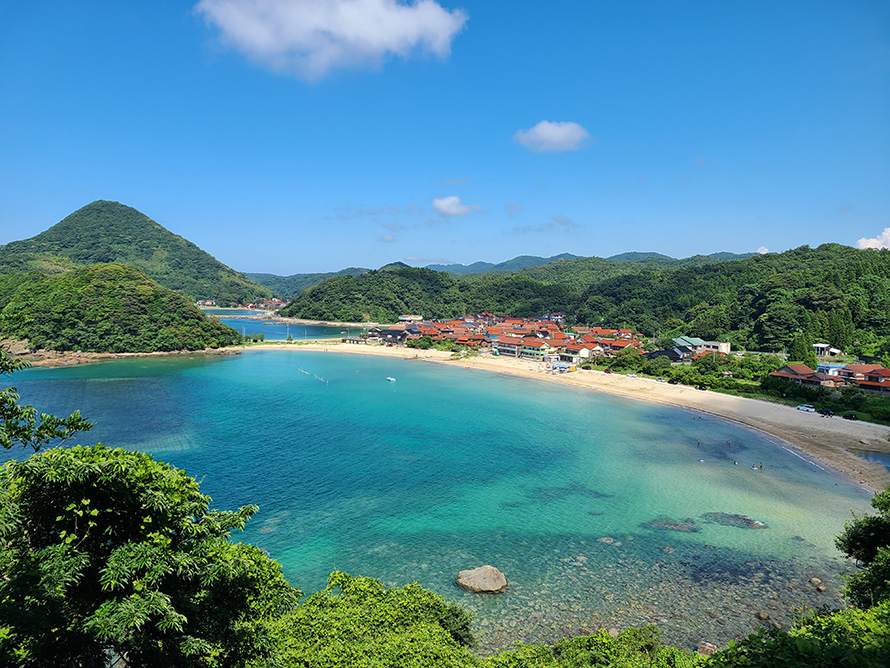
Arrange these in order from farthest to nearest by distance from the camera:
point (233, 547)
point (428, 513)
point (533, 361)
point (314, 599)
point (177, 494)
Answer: point (533, 361) → point (428, 513) → point (314, 599) → point (233, 547) → point (177, 494)

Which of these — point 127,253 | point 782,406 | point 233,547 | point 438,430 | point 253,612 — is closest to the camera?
point 253,612

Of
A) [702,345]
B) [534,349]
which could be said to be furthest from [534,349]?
[702,345]

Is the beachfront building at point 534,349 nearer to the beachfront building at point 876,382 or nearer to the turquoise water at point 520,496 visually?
the turquoise water at point 520,496

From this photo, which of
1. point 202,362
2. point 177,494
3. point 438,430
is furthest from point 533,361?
point 177,494

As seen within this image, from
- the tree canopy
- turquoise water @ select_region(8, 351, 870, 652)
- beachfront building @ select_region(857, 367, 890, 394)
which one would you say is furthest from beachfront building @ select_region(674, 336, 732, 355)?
the tree canopy

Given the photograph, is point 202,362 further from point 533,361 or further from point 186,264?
point 186,264

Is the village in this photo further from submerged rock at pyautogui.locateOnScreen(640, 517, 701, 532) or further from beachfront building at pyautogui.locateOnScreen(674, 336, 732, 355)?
submerged rock at pyautogui.locateOnScreen(640, 517, 701, 532)

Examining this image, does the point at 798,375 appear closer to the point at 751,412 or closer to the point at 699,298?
the point at 751,412
